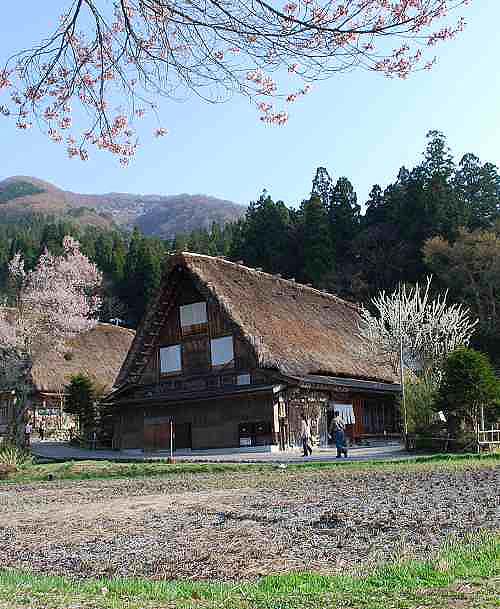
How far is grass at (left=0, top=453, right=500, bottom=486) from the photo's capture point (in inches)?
616

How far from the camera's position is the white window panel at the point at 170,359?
28.9 m

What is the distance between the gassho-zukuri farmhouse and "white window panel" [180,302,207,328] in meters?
0.04

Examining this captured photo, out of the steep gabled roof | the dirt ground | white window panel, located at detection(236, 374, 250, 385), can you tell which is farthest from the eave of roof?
the dirt ground

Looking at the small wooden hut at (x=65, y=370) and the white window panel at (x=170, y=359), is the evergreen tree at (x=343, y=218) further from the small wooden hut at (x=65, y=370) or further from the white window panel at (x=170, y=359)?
the white window panel at (x=170, y=359)

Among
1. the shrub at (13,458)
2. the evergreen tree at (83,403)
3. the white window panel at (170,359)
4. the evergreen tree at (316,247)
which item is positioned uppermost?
the evergreen tree at (316,247)

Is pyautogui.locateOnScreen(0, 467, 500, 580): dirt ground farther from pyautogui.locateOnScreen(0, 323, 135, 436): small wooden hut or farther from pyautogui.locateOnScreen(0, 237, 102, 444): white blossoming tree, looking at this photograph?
pyautogui.locateOnScreen(0, 323, 135, 436): small wooden hut

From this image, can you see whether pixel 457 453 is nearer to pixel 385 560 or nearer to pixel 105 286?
pixel 385 560

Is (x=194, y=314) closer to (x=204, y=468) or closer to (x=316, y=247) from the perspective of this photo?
(x=204, y=468)

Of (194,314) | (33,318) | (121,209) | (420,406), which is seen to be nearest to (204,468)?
(420,406)

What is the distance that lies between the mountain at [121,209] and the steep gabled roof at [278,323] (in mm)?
103021

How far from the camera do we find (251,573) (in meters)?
6.14

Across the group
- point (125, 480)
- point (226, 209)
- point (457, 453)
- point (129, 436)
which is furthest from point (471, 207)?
point (226, 209)

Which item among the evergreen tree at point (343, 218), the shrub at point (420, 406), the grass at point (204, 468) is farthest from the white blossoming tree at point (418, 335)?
the evergreen tree at point (343, 218)

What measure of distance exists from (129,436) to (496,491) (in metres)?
22.3
